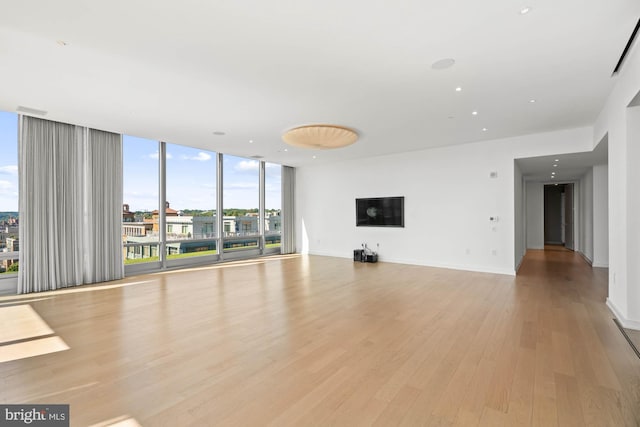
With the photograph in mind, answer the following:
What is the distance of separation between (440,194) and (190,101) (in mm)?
5875

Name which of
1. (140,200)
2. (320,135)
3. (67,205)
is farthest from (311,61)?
(140,200)

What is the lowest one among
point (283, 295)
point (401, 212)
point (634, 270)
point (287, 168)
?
point (283, 295)

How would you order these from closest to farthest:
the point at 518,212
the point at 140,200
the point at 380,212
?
1. the point at 140,200
2. the point at 518,212
3. the point at 380,212

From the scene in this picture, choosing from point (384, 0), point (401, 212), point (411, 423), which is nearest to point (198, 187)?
point (401, 212)

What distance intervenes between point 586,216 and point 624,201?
20.8ft

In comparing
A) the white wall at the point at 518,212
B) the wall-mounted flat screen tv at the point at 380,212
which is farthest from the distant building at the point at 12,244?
the white wall at the point at 518,212

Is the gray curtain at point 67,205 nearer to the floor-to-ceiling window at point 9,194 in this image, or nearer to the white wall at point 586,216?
the floor-to-ceiling window at point 9,194

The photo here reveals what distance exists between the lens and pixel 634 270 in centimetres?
351

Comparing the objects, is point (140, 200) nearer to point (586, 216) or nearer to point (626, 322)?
point (626, 322)

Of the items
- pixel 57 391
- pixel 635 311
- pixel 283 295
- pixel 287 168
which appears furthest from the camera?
pixel 287 168

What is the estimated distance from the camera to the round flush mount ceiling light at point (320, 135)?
5.50 meters

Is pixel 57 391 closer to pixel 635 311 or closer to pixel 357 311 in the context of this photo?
pixel 357 311

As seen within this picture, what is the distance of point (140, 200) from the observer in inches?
277

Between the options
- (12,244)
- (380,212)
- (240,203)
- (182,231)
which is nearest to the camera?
(12,244)
